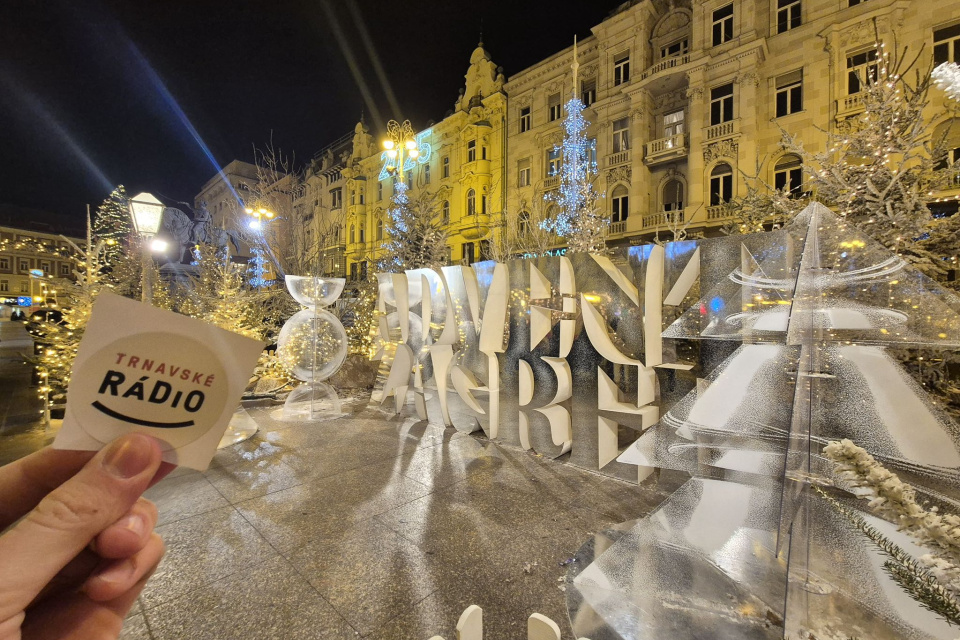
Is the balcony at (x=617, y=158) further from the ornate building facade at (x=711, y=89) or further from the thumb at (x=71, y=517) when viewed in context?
the thumb at (x=71, y=517)

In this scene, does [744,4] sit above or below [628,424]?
above

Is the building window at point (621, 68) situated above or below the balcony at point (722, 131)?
above

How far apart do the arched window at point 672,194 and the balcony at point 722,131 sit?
2198mm

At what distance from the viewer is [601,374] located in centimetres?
399

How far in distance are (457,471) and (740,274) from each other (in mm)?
3114

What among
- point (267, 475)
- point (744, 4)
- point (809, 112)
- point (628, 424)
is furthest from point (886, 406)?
point (744, 4)

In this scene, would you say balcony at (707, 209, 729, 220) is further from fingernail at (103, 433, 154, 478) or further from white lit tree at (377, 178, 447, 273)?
fingernail at (103, 433, 154, 478)

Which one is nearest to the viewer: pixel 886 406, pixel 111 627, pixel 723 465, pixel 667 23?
pixel 111 627

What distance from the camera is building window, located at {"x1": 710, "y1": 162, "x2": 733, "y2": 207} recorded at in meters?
15.9

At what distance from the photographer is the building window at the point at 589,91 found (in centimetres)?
2077

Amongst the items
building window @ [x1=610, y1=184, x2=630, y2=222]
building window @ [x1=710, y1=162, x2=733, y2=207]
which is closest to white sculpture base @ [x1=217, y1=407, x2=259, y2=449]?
building window @ [x1=710, y1=162, x2=733, y2=207]

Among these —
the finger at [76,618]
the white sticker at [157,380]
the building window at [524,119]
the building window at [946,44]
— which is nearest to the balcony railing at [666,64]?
the building window at [524,119]

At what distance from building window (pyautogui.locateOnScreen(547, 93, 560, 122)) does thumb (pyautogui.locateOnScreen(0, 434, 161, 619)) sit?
24998 millimetres

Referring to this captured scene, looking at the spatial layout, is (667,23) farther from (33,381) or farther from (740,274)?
(33,381)
